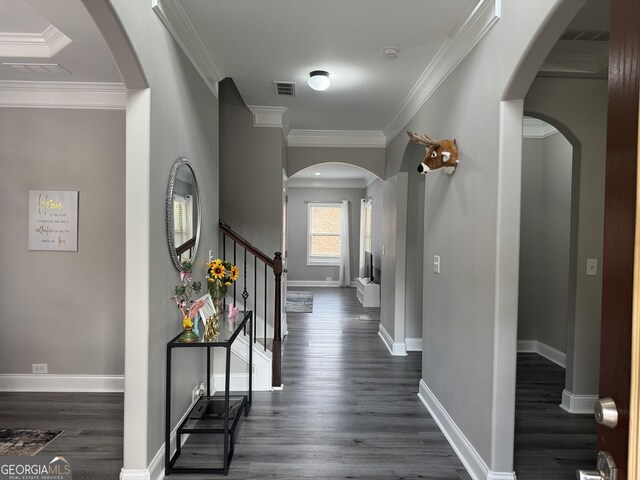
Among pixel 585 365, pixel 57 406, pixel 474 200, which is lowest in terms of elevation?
pixel 57 406

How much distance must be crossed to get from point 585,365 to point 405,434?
1587 mm

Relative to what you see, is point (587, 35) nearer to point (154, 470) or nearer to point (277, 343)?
point (277, 343)

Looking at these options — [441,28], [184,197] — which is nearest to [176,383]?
[184,197]

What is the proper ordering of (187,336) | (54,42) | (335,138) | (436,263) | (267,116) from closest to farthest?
(187,336) < (54,42) < (436,263) < (267,116) < (335,138)

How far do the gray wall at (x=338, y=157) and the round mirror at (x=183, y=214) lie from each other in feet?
9.45

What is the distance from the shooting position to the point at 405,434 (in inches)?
114

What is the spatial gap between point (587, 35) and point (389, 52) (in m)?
1.26

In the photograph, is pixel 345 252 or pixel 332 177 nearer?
pixel 332 177

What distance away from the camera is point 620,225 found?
2.35 feet

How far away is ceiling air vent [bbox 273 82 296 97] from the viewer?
3.79m

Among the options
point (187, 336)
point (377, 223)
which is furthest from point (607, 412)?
point (377, 223)

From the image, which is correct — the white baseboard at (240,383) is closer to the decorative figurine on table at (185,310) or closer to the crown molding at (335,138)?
the decorative figurine on table at (185,310)

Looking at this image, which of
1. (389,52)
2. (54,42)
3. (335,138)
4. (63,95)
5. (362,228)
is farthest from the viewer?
(362,228)

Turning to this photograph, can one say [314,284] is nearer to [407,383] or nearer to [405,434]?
[407,383]
